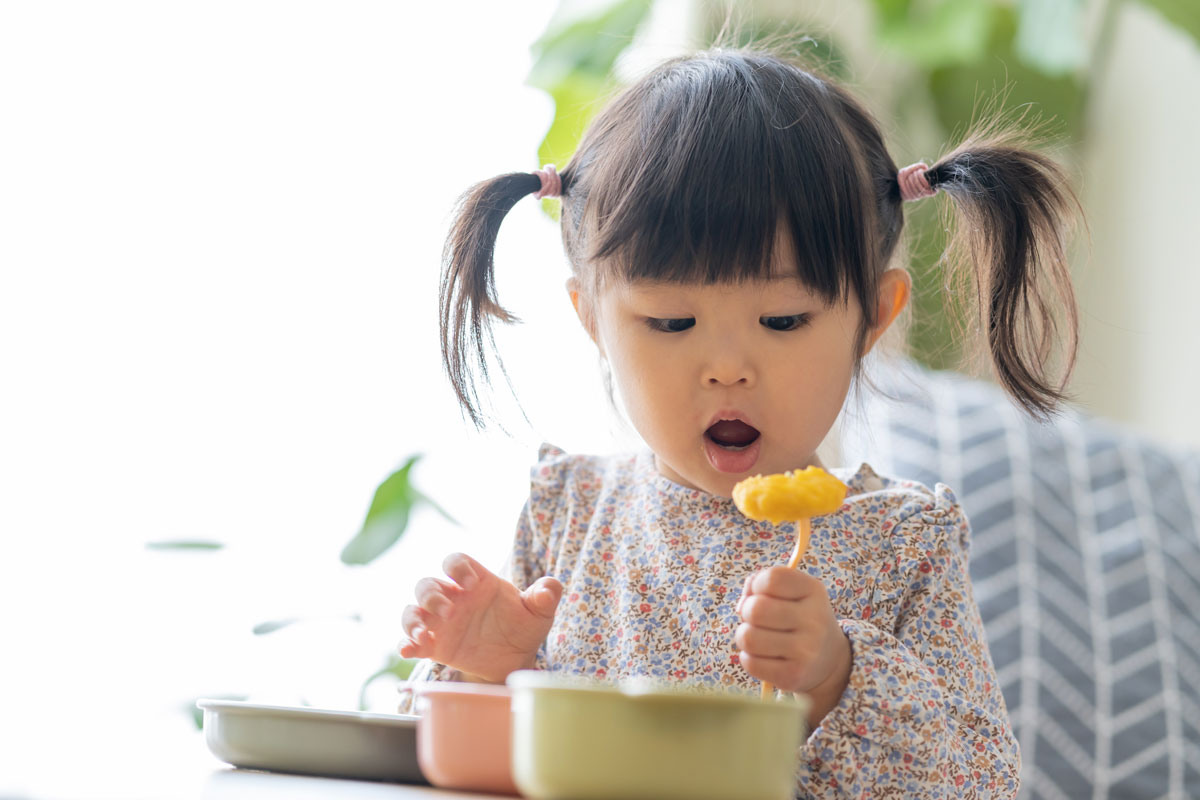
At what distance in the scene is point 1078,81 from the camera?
2.13 m

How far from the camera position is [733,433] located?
0.87 m

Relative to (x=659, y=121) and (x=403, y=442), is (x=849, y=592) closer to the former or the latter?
(x=659, y=121)

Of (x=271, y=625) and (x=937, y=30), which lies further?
(x=937, y=30)

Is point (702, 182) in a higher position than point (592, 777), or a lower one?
higher

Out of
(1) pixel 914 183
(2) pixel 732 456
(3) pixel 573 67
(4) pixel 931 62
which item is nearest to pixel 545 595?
(2) pixel 732 456

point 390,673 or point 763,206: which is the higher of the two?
point 763,206

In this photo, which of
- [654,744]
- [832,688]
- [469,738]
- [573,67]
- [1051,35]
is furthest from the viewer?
[1051,35]

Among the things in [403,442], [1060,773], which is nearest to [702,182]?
[1060,773]

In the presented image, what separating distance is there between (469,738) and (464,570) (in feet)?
0.84

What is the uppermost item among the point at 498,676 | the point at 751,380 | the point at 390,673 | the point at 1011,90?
the point at 1011,90

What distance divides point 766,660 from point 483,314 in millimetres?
412

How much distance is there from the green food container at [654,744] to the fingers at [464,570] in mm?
350

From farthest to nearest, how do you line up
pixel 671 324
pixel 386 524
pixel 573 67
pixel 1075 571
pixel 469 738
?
pixel 573 67 < pixel 386 524 < pixel 1075 571 < pixel 671 324 < pixel 469 738

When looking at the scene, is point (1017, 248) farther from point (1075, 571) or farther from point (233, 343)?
point (233, 343)
